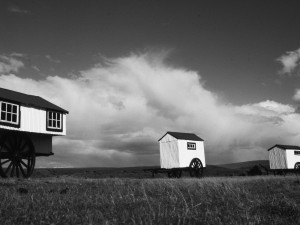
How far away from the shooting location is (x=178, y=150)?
37156 mm

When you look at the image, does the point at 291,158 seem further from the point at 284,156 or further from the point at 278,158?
the point at 278,158

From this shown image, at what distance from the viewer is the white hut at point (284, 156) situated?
46.2 meters

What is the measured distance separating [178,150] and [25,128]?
1857 cm

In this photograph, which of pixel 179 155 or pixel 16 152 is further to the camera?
pixel 179 155

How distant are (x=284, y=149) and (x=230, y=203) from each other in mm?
43548

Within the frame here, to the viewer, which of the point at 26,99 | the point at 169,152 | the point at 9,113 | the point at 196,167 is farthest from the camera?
the point at 196,167

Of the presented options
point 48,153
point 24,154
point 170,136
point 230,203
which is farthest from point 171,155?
point 230,203

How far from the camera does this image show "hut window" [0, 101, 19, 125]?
22.0 meters

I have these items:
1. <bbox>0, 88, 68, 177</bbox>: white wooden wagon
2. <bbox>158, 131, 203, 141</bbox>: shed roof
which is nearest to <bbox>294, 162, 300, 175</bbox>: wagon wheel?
<bbox>158, 131, 203, 141</bbox>: shed roof

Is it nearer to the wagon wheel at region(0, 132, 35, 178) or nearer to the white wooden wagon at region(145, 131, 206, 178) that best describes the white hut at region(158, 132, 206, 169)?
the white wooden wagon at region(145, 131, 206, 178)

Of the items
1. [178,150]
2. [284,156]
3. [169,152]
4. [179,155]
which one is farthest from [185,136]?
[284,156]

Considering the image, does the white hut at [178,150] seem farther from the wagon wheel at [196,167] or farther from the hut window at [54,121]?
the hut window at [54,121]

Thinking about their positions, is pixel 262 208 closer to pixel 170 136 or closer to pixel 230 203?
pixel 230 203

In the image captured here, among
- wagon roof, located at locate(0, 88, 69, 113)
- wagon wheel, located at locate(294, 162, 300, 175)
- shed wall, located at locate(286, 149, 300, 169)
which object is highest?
wagon roof, located at locate(0, 88, 69, 113)
